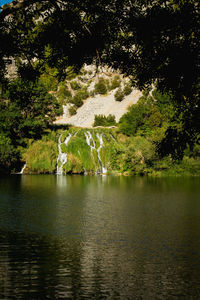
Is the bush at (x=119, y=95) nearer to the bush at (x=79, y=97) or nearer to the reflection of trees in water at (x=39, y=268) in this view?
the bush at (x=79, y=97)

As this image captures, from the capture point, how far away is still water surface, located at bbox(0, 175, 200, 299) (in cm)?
1087

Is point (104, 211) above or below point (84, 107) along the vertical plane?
below

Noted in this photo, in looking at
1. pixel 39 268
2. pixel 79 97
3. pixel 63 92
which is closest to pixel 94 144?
pixel 39 268

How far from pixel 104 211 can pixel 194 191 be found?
13.8 metres

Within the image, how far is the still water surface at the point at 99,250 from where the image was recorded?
10.9 m

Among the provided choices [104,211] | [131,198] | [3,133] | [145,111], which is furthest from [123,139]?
[104,211]

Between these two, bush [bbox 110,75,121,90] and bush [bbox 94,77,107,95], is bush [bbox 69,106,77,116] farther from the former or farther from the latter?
bush [bbox 110,75,121,90]

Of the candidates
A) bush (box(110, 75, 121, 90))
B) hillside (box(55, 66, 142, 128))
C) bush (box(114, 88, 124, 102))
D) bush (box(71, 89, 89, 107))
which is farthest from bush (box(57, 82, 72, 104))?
bush (box(114, 88, 124, 102))

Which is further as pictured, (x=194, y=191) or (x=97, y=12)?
(x=194, y=191)

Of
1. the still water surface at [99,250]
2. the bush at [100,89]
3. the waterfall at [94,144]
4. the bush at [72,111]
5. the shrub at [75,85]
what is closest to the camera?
the still water surface at [99,250]

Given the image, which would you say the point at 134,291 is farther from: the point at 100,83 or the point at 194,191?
the point at 100,83

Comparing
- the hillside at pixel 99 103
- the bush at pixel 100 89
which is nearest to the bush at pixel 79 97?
the hillside at pixel 99 103

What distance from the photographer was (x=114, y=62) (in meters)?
15.4

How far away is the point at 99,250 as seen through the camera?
15031 mm
